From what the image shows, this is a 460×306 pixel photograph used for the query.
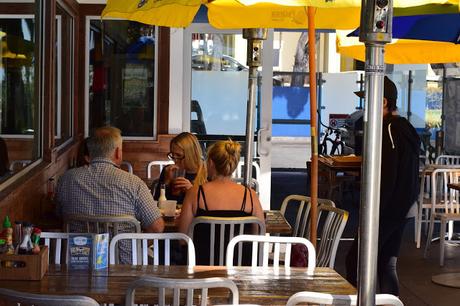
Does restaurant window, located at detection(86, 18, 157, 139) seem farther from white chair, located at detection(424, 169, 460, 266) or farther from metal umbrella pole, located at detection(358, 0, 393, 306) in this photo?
metal umbrella pole, located at detection(358, 0, 393, 306)

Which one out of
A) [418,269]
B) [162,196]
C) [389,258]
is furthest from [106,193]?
[418,269]

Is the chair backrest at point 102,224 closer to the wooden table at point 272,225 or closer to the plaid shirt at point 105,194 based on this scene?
the plaid shirt at point 105,194

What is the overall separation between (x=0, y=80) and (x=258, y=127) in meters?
4.56

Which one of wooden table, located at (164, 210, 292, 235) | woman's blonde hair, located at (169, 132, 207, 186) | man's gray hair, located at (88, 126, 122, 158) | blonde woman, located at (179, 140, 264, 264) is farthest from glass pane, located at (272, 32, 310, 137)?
blonde woman, located at (179, 140, 264, 264)

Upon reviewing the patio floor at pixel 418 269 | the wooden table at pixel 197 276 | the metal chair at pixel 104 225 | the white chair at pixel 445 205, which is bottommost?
the patio floor at pixel 418 269

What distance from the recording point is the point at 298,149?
18.4 m

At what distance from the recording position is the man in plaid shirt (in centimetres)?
518

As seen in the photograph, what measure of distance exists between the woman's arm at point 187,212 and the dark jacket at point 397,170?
1489 mm

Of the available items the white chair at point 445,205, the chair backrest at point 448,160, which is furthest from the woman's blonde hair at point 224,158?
the chair backrest at point 448,160

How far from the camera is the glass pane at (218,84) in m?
9.52

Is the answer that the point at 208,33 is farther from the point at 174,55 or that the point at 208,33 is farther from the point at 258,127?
the point at 258,127

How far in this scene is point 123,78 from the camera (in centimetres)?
962

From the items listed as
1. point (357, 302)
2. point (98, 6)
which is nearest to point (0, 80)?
point (357, 302)

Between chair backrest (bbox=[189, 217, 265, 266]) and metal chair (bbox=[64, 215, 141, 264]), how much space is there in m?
0.34
